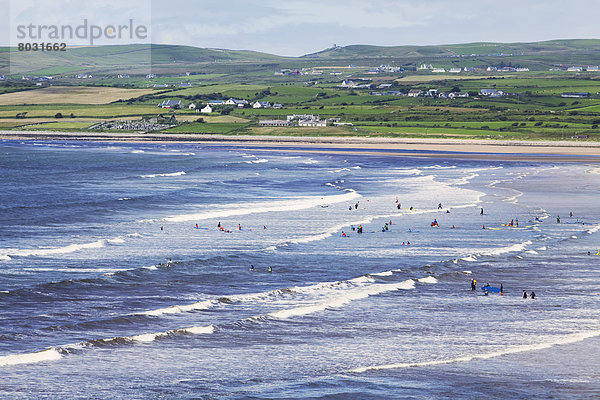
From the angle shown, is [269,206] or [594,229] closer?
[594,229]

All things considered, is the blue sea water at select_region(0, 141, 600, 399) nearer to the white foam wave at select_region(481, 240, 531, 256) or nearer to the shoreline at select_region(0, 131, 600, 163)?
the white foam wave at select_region(481, 240, 531, 256)

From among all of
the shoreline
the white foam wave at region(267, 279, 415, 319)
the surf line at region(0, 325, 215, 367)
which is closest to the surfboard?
the white foam wave at region(267, 279, 415, 319)

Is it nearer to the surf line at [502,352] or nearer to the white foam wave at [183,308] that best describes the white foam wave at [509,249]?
the surf line at [502,352]

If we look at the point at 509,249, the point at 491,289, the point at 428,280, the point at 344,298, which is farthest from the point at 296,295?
the point at 509,249

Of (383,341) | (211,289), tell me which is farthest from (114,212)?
(383,341)

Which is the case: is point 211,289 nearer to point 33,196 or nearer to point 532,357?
point 532,357

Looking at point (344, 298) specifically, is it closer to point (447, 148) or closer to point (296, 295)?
point (296, 295)
